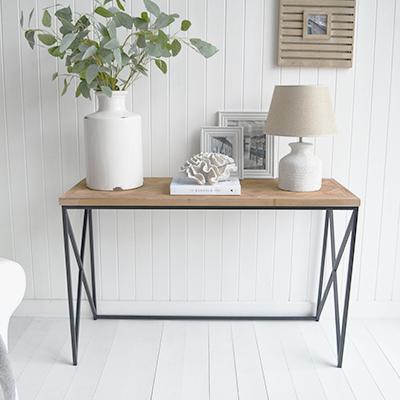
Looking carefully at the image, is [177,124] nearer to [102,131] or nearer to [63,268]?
[102,131]

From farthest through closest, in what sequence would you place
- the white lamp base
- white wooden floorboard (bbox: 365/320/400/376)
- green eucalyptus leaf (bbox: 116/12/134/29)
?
white wooden floorboard (bbox: 365/320/400/376)
the white lamp base
green eucalyptus leaf (bbox: 116/12/134/29)

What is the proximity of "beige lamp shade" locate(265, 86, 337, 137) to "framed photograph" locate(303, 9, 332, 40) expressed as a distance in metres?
0.41

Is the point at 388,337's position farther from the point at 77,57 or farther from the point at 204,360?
the point at 77,57

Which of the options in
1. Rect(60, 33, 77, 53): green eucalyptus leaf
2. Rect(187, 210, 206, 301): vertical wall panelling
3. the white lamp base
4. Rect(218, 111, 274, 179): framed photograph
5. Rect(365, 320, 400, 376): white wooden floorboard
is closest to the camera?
Rect(60, 33, 77, 53): green eucalyptus leaf

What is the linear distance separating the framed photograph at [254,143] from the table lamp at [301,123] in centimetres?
25

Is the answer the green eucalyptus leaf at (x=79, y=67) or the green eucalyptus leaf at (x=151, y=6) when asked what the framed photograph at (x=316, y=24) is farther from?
the green eucalyptus leaf at (x=79, y=67)

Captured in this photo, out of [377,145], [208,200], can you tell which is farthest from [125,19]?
[377,145]

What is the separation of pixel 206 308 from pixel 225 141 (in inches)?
36.3

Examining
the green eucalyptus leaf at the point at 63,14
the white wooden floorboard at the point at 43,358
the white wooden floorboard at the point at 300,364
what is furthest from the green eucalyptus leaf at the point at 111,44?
the white wooden floorboard at the point at 300,364

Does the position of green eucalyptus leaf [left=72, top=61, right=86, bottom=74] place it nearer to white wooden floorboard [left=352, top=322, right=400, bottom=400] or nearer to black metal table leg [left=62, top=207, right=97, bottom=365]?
black metal table leg [left=62, top=207, right=97, bottom=365]

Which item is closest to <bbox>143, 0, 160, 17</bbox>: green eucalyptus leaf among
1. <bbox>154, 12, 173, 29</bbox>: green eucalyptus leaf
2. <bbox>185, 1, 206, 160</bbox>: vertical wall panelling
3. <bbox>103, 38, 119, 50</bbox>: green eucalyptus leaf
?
<bbox>154, 12, 173, 29</bbox>: green eucalyptus leaf

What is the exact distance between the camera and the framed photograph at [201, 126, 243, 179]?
2.16 m

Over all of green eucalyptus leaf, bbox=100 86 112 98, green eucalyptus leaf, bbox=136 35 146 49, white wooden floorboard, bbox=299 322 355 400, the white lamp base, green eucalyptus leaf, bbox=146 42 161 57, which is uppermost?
green eucalyptus leaf, bbox=136 35 146 49

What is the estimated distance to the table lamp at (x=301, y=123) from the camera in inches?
72.2
